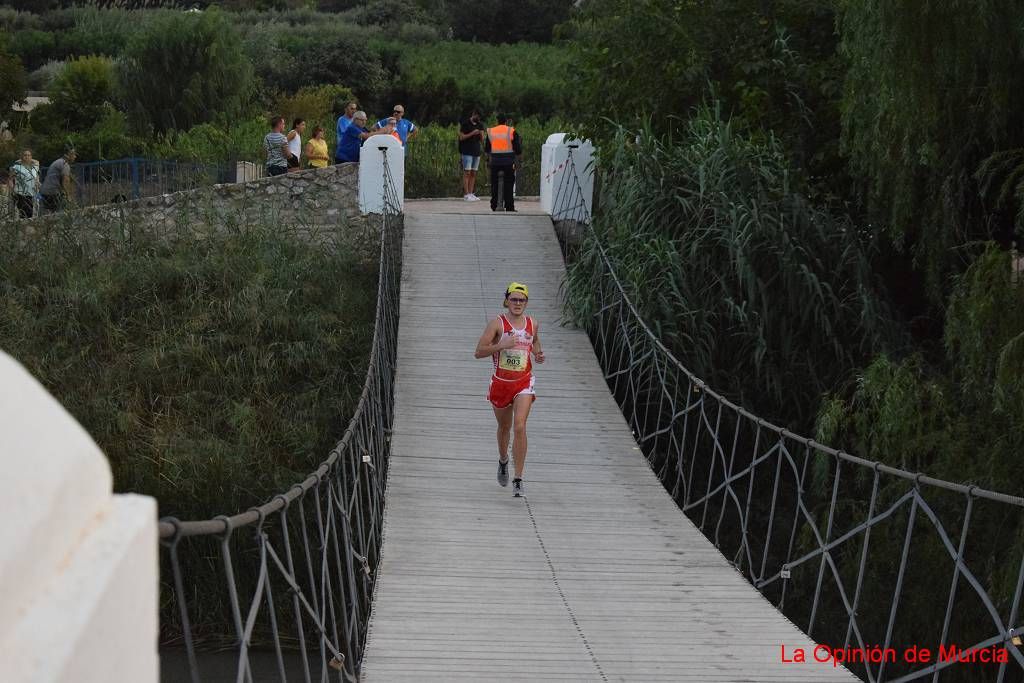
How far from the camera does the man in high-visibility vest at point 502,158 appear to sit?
13.8m

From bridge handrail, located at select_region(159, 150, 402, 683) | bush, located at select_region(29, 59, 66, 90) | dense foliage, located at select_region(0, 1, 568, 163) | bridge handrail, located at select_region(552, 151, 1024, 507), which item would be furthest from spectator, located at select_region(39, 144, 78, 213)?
bush, located at select_region(29, 59, 66, 90)

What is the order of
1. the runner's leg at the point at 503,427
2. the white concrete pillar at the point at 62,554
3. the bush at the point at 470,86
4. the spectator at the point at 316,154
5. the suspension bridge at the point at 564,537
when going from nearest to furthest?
the white concrete pillar at the point at 62,554, the suspension bridge at the point at 564,537, the runner's leg at the point at 503,427, the spectator at the point at 316,154, the bush at the point at 470,86

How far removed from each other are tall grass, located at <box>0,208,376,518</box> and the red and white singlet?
3762 millimetres

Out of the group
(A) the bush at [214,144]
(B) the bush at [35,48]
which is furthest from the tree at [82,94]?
(B) the bush at [35,48]

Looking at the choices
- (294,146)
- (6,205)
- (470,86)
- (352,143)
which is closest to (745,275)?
(352,143)

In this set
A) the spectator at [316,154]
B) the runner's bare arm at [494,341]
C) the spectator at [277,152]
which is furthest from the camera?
the spectator at [316,154]

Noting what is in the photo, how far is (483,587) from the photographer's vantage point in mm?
6012

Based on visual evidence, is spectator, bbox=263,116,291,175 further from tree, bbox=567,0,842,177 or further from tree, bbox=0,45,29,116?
tree, bbox=0,45,29,116

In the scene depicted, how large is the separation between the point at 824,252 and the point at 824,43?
2.62 m

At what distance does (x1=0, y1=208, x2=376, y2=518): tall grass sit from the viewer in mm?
10750

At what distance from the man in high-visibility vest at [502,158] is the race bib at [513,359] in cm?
683

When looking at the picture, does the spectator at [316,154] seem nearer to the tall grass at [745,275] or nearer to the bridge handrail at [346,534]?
the bridge handrail at [346,534]

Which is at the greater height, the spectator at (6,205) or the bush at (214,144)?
the bush at (214,144)

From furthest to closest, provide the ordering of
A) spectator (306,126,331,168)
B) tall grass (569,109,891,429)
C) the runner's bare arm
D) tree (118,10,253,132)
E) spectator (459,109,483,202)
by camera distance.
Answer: tree (118,10,253,132), spectator (306,126,331,168), spectator (459,109,483,202), tall grass (569,109,891,429), the runner's bare arm
